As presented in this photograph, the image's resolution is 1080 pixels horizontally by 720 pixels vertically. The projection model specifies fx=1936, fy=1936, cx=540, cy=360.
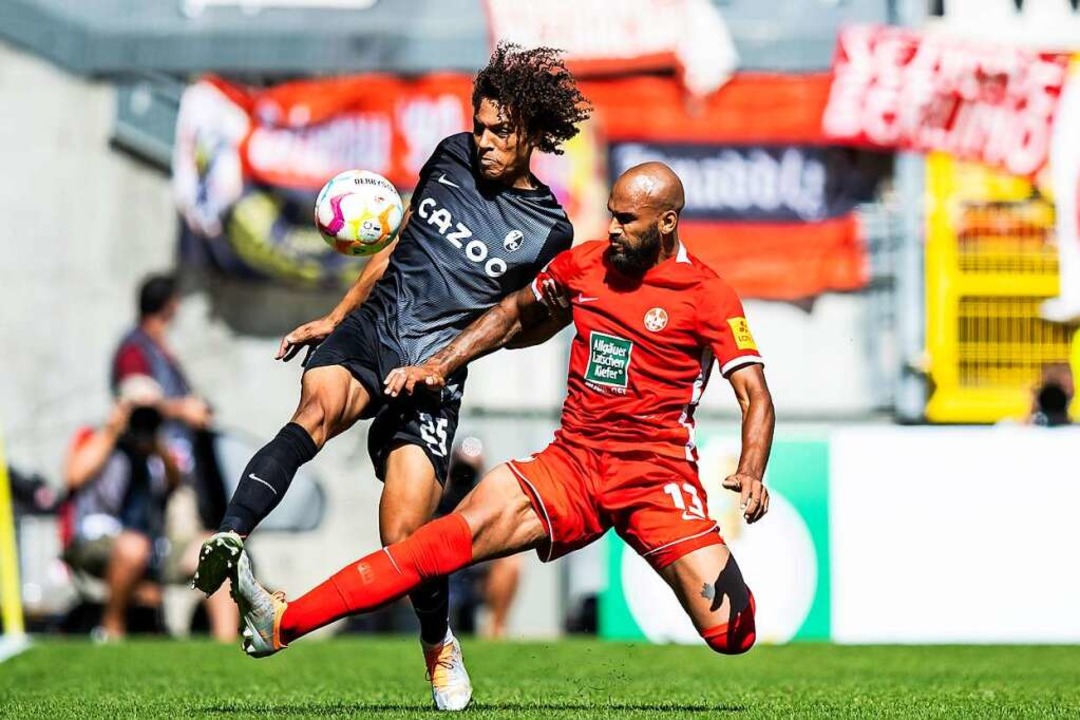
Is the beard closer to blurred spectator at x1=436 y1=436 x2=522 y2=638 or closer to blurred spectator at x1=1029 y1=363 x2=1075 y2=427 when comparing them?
blurred spectator at x1=436 y1=436 x2=522 y2=638

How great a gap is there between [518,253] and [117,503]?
702cm

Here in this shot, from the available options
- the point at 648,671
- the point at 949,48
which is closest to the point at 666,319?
the point at 648,671

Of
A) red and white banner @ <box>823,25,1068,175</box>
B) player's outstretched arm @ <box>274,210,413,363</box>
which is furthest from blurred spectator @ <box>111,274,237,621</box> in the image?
player's outstretched arm @ <box>274,210,413,363</box>

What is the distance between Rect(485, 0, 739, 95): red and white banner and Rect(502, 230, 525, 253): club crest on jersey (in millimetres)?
8880

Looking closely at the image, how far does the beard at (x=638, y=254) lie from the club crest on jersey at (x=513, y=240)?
0.65 metres

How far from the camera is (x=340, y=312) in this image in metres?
7.47

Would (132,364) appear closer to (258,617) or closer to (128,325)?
(128,325)

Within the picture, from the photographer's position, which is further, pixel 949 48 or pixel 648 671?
pixel 949 48

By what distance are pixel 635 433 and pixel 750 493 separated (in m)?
0.64

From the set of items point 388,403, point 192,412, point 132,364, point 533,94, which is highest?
point 533,94

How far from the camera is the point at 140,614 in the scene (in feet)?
46.0

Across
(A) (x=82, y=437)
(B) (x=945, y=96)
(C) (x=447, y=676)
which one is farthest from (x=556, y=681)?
(B) (x=945, y=96)

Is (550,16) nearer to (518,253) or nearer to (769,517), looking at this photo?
(769,517)

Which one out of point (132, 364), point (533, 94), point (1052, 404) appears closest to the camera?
point (533, 94)
